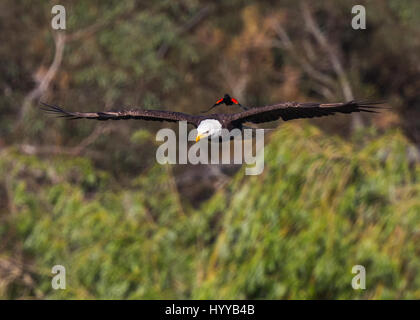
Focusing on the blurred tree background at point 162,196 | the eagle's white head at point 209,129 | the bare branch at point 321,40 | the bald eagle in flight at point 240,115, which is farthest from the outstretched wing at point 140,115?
the bare branch at point 321,40

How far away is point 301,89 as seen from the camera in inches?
859

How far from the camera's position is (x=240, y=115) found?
3.90 m

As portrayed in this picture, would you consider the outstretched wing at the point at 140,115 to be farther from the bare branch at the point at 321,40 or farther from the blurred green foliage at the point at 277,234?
the bare branch at the point at 321,40

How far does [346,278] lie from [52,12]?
45.8ft

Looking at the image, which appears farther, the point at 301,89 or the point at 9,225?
the point at 301,89

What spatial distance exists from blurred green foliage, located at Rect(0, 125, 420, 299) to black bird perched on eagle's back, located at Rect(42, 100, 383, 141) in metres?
3.34

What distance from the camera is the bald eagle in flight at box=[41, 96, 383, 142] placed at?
3891 millimetres

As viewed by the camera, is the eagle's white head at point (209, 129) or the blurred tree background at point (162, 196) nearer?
the eagle's white head at point (209, 129)

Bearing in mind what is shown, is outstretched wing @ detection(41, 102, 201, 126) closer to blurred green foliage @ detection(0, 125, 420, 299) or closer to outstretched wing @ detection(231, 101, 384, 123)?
outstretched wing @ detection(231, 101, 384, 123)

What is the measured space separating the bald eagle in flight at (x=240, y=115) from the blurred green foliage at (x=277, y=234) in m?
3.34

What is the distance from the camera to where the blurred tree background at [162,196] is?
748 centimetres

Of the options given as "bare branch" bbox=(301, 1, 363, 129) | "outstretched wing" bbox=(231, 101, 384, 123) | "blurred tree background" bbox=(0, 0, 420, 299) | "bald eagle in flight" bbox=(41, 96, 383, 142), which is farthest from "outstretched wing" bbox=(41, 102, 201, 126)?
"bare branch" bbox=(301, 1, 363, 129)

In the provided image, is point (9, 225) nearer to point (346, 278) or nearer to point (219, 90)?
point (346, 278)
